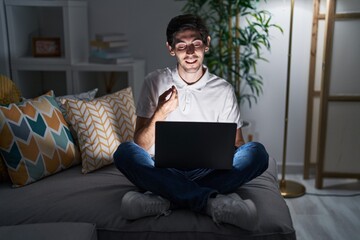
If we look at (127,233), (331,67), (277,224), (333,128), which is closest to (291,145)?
(333,128)

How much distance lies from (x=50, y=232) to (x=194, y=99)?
0.91 metres

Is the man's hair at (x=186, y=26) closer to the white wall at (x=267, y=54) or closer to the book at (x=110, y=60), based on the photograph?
the book at (x=110, y=60)

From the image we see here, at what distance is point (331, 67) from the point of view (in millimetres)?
2723

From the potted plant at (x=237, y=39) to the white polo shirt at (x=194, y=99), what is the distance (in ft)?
2.36

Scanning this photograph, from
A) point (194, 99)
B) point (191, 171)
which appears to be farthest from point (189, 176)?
point (194, 99)

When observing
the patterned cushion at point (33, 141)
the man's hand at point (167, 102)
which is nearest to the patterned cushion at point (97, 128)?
the patterned cushion at point (33, 141)

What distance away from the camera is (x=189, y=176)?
184 cm

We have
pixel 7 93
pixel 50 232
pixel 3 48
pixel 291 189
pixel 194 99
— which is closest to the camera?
pixel 50 232

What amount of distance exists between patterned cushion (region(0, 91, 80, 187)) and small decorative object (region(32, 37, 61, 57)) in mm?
859

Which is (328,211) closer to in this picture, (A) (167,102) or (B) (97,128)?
(A) (167,102)

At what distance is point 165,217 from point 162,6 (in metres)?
1.79

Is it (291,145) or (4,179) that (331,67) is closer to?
(291,145)

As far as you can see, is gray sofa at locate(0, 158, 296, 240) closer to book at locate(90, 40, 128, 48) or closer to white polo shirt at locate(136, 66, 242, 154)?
white polo shirt at locate(136, 66, 242, 154)

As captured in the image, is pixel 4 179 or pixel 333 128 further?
pixel 333 128
